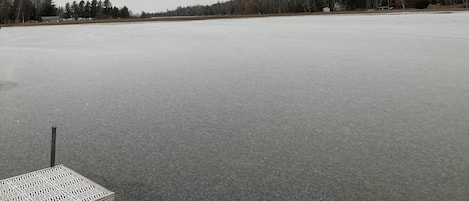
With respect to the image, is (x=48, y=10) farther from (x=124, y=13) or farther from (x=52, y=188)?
(x=52, y=188)

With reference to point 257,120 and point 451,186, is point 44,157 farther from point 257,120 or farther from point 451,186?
point 451,186

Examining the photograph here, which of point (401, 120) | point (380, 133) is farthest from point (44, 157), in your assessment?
point (401, 120)

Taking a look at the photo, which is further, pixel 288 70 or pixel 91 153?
pixel 288 70

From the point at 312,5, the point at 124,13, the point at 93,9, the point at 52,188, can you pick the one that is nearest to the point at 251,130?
the point at 52,188

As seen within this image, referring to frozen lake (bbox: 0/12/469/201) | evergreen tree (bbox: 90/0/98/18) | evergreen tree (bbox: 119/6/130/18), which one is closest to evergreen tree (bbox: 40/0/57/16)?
evergreen tree (bbox: 90/0/98/18)

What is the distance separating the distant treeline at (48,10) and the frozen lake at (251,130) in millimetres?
59852

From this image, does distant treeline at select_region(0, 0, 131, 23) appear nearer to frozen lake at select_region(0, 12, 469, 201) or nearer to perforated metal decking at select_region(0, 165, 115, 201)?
frozen lake at select_region(0, 12, 469, 201)

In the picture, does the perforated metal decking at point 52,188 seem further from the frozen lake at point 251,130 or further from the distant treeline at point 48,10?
the distant treeline at point 48,10

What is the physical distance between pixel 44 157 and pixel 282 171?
1.48 m

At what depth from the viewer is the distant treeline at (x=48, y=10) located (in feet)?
194

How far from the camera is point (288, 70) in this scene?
6.45 m

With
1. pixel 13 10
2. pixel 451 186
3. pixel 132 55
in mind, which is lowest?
pixel 451 186

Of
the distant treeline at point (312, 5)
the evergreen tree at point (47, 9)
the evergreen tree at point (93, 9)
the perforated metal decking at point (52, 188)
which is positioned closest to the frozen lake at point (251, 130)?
the perforated metal decking at point (52, 188)

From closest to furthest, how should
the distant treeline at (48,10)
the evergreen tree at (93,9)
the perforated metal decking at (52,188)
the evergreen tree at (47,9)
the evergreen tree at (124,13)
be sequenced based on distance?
the perforated metal decking at (52,188)
the distant treeline at (48,10)
the evergreen tree at (47,9)
the evergreen tree at (93,9)
the evergreen tree at (124,13)
